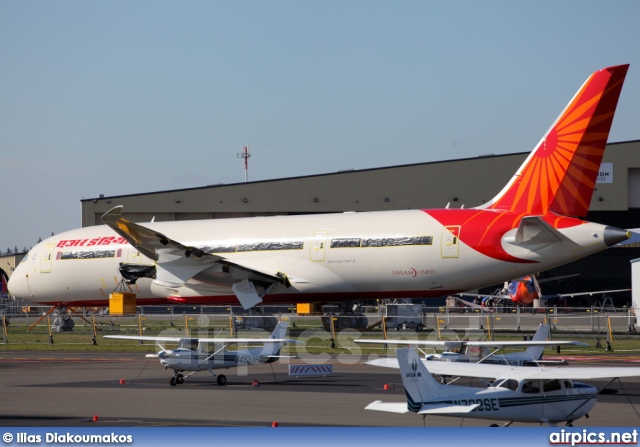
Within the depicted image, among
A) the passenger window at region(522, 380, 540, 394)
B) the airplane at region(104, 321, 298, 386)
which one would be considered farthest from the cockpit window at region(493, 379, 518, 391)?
the airplane at region(104, 321, 298, 386)

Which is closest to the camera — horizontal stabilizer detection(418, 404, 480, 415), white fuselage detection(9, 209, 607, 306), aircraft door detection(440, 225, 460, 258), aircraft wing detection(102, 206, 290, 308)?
horizontal stabilizer detection(418, 404, 480, 415)

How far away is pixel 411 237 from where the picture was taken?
109 feet

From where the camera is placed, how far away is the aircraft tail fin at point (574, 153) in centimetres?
3150

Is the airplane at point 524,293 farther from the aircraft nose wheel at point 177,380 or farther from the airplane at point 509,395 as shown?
the airplane at point 509,395

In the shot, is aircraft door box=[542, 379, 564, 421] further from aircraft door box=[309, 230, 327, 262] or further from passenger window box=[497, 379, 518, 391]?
aircraft door box=[309, 230, 327, 262]

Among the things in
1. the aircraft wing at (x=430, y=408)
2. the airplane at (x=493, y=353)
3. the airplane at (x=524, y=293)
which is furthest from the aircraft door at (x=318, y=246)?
the airplane at (x=524, y=293)

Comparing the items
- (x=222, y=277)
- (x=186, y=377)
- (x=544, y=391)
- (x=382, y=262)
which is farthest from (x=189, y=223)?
(x=544, y=391)

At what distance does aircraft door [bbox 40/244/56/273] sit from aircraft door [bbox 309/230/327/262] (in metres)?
13.2

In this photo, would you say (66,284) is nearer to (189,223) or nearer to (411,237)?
(189,223)

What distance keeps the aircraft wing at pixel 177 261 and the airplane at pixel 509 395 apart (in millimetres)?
20022

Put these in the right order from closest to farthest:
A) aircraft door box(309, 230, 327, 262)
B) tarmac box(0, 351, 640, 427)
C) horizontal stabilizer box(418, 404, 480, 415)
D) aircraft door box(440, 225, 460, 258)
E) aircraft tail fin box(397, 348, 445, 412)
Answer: horizontal stabilizer box(418, 404, 480, 415) < aircraft tail fin box(397, 348, 445, 412) < tarmac box(0, 351, 640, 427) < aircraft door box(440, 225, 460, 258) < aircraft door box(309, 230, 327, 262)

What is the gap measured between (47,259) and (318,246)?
13734 mm

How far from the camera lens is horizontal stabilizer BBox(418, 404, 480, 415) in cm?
1334

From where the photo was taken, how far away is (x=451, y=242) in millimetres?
32562
